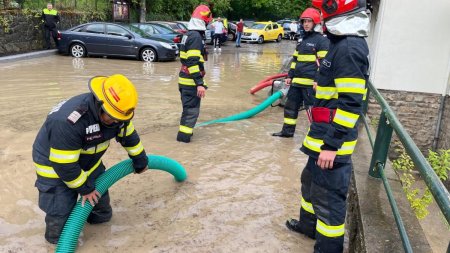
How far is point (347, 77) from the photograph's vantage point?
268 centimetres

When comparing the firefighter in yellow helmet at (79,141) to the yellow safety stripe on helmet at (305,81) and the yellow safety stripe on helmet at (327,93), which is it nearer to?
the yellow safety stripe on helmet at (327,93)

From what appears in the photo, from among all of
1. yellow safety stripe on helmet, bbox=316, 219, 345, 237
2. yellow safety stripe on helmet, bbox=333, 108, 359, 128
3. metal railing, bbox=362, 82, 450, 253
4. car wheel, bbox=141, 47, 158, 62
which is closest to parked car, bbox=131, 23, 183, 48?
car wheel, bbox=141, 47, 158, 62

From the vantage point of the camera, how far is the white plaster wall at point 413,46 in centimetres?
828

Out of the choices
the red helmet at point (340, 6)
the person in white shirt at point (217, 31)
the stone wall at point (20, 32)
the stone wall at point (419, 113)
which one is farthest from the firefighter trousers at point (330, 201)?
the person in white shirt at point (217, 31)

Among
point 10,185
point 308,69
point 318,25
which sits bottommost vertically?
point 10,185

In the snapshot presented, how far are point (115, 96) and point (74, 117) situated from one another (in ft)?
→ 1.13

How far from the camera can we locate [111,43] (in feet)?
49.5

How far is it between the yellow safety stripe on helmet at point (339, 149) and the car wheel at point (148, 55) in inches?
504

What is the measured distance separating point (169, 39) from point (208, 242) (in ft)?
45.2

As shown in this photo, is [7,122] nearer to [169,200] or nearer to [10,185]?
[10,185]

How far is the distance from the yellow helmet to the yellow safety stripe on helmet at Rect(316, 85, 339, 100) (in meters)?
1.36

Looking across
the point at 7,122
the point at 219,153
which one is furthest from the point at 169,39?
the point at 219,153

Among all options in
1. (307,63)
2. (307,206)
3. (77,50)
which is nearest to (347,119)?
(307,206)

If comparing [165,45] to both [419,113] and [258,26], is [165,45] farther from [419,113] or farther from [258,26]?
[258,26]
